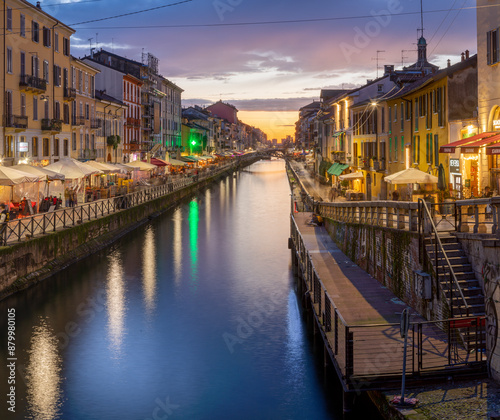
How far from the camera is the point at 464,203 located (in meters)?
14.2

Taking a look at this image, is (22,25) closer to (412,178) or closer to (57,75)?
(57,75)

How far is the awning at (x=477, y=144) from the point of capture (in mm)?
20475

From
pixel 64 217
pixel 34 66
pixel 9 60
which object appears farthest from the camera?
pixel 34 66

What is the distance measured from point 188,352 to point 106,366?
2.37m

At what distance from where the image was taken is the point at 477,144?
830 inches

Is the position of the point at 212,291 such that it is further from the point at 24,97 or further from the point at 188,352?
the point at 24,97

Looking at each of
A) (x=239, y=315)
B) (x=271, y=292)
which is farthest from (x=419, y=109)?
(x=239, y=315)

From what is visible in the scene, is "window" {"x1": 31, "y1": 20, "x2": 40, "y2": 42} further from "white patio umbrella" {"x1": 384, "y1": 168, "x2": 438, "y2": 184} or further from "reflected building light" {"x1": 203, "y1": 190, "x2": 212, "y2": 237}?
"white patio umbrella" {"x1": 384, "y1": 168, "x2": 438, "y2": 184}

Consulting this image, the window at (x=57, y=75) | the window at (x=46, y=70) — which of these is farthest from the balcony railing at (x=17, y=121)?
the window at (x=57, y=75)

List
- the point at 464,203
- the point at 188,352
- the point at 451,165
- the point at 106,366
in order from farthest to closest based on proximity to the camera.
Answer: the point at 451,165 → the point at 188,352 → the point at 106,366 → the point at 464,203

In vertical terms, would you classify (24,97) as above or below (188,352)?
above

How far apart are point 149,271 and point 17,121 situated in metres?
12.8

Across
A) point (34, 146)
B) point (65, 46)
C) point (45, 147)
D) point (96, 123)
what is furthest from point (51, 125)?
point (96, 123)

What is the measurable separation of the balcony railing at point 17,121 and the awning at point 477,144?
23.9m
